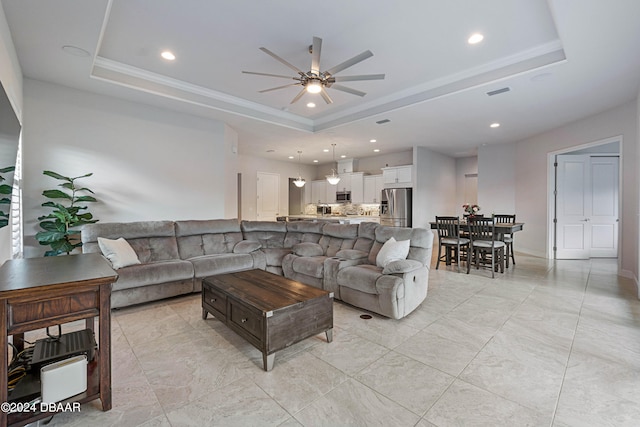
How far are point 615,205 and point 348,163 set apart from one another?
21.7 ft

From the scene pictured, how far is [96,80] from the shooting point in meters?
3.71

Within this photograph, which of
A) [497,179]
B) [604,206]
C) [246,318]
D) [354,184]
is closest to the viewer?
[246,318]

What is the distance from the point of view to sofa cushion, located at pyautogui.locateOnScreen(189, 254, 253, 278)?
12.7ft

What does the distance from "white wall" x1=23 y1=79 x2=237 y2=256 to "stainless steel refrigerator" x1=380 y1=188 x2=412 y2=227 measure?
14.4 feet

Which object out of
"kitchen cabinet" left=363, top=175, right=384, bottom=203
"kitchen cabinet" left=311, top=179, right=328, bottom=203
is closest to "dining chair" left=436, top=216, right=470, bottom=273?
"kitchen cabinet" left=363, top=175, right=384, bottom=203

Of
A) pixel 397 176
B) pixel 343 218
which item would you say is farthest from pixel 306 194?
pixel 397 176

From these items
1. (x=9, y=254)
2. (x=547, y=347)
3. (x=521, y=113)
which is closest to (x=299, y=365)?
(x=547, y=347)

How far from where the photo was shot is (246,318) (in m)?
2.35

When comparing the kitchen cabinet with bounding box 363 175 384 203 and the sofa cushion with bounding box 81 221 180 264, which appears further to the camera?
the kitchen cabinet with bounding box 363 175 384 203

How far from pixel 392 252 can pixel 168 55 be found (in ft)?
12.0

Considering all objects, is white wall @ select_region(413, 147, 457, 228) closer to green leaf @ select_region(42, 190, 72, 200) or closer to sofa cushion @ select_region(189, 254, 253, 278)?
sofa cushion @ select_region(189, 254, 253, 278)

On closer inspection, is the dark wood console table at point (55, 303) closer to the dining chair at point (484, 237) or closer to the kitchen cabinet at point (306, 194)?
the dining chair at point (484, 237)

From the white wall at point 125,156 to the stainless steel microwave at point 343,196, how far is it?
441cm

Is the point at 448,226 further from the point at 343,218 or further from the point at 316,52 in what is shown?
the point at 316,52
